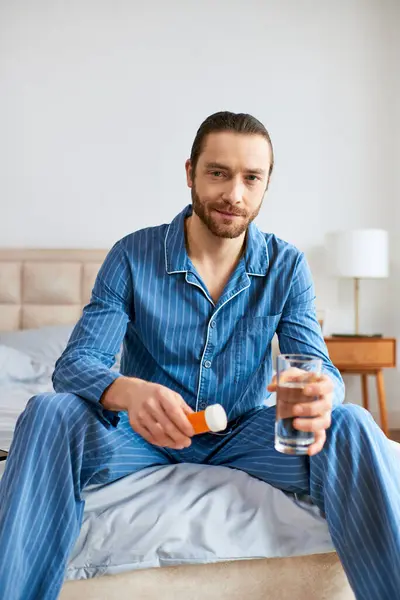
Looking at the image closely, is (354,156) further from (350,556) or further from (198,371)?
(350,556)

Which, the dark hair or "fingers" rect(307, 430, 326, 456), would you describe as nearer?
"fingers" rect(307, 430, 326, 456)

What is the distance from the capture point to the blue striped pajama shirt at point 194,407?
48.1 inches

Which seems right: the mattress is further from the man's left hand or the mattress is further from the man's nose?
the man's nose

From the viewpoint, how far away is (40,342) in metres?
3.29

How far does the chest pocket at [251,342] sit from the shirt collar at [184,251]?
0.37 ft

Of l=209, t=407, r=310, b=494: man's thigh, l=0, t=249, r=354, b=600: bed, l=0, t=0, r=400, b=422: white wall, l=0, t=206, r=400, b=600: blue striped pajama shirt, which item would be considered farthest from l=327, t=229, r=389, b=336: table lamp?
l=0, t=249, r=354, b=600: bed

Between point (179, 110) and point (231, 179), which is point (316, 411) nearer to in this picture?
point (231, 179)

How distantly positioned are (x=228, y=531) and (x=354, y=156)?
3.14 m

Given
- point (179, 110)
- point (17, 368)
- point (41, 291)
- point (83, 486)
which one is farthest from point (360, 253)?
point (83, 486)

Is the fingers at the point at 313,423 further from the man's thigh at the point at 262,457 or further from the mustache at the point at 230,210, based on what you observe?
the mustache at the point at 230,210

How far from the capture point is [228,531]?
53.4 inches

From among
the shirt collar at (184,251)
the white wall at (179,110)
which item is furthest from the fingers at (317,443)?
the white wall at (179,110)

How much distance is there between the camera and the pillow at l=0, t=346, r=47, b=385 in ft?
9.69

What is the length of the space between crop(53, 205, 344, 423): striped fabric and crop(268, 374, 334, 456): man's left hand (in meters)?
0.37
